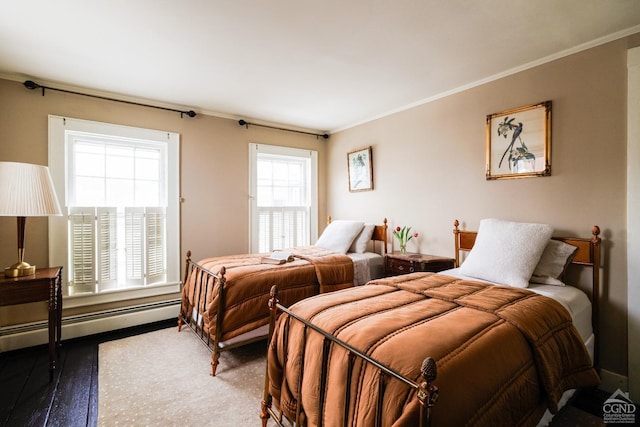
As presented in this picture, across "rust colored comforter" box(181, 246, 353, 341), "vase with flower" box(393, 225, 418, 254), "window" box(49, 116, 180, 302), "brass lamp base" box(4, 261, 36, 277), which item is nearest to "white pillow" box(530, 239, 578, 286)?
"vase with flower" box(393, 225, 418, 254)

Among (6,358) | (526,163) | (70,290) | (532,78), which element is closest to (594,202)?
(526,163)

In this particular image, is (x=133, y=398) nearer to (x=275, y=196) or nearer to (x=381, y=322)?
(x=381, y=322)

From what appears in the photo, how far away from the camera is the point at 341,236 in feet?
12.0

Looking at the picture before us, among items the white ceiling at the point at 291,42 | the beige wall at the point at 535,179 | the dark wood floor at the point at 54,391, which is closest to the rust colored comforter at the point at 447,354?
the beige wall at the point at 535,179

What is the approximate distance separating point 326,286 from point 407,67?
211 centimetres

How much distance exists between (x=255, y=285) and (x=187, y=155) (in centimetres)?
192

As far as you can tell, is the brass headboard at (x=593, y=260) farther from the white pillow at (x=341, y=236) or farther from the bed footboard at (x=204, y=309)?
the bed footboard at (x=204, y=309)

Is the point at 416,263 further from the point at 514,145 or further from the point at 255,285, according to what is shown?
the point at 255,285

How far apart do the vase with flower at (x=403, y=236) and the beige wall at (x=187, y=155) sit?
1909 mm

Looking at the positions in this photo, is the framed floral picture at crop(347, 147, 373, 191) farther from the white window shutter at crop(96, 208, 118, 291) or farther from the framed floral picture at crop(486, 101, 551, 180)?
the white window shutter at crop(96, 208, 118, 291)

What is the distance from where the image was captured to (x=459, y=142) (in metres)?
2.94

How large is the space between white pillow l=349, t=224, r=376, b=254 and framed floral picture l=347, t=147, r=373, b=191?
21.6 inches

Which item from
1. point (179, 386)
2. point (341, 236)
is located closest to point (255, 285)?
point (179, 386)

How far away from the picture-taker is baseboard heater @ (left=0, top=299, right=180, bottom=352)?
2613 millimetres
